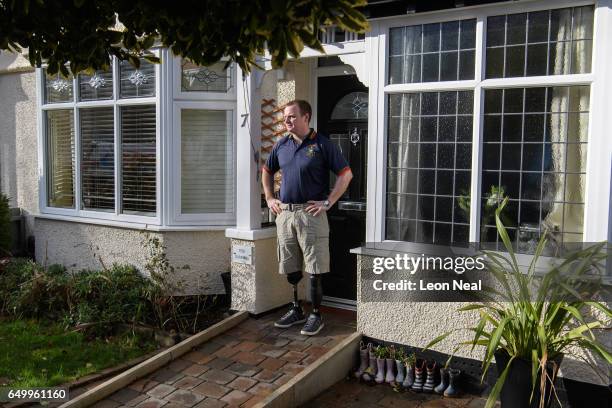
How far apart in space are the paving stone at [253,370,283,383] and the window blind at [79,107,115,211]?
3.43 m

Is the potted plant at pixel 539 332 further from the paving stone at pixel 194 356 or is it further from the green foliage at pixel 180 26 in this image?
the paving stone at pixel 194 356

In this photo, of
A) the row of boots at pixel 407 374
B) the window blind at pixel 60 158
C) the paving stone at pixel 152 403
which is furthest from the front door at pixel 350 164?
the window blind at pixel 60 158

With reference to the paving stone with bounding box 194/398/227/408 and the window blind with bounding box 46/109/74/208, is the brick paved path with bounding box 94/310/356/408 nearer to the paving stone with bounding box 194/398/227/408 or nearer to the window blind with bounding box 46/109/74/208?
the paving stone with bounding box 194/398/227/408

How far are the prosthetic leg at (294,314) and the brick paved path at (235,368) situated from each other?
0.22 feet

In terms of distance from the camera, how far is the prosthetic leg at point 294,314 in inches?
212

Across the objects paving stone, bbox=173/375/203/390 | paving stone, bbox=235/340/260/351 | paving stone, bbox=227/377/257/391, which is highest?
paving stone, bbox=235/340/260/351

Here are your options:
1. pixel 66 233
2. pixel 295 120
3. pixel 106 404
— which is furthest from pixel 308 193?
pixel 66 233

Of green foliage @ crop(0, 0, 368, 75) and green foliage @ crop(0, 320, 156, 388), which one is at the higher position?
green foliage @ crop(0, 0, 368, 75)

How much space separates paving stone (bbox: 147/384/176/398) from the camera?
449 centimetres

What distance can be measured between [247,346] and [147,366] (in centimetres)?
86

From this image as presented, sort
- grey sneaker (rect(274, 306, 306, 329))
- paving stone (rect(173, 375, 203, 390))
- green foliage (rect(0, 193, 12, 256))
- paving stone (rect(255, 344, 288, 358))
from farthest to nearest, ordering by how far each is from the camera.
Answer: green foliage (rect(0, 193, 12, 256))
grey sneaker (rect(274, 306, 306, 329))
paving stone (rect(255, 344, 288, 358))
paving stone (rect(173, 375, 203, 390))

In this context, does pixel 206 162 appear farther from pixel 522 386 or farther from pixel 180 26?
pixel 522 386

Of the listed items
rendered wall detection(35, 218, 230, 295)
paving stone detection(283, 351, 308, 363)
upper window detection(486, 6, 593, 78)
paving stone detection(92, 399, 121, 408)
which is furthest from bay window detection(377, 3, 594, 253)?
paving stone detection(92, 399, 121, 408)

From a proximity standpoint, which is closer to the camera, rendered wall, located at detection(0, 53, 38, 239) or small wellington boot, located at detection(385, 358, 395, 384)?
small wellington boot, located at detection(385, 358, 395, 384)
